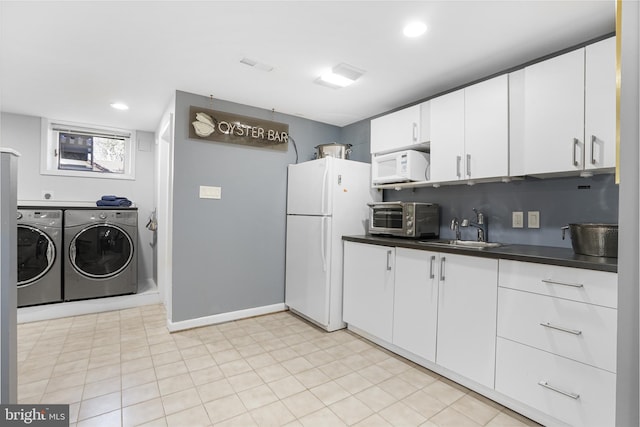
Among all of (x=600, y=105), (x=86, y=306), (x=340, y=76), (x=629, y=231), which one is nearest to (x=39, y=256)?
(x=86, y=306)

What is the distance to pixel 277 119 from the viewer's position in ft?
11.5

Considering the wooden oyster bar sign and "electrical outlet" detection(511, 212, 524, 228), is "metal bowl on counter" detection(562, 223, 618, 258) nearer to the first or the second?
"electrical outlet" detection(511, 212, 524, 228)

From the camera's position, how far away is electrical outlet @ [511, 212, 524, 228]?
2268 millimetres

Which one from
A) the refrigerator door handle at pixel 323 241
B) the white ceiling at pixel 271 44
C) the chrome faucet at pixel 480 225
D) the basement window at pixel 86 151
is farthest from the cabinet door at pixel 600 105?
the basement window at pixel 86 151

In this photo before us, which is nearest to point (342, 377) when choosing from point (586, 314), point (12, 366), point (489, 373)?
point (489, 373)

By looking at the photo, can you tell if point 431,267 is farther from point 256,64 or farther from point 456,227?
point 256,64

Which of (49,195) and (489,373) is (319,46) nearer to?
(489,373)

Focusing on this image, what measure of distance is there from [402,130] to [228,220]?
6.48 feet

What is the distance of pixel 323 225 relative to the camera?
2990 mm

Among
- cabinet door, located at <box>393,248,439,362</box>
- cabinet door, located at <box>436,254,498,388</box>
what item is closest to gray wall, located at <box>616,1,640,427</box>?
cabinet door, located at <box>436,254,498,388</box>

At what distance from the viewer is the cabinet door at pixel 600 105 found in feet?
5.48

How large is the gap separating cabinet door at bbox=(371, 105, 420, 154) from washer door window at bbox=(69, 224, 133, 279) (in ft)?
10.7

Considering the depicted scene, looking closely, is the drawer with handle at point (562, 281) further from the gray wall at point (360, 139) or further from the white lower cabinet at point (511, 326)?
the gray wall at point (360, 139)

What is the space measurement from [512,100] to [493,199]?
2.49 ft
